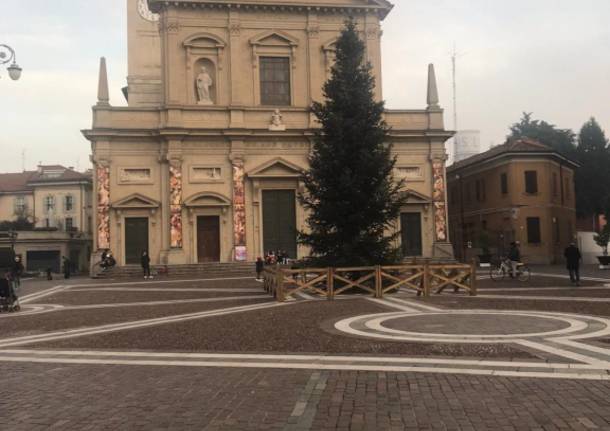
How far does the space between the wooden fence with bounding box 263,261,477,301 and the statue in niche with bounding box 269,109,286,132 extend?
2026 centimetres

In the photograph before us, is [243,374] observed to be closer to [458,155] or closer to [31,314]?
[31,314]

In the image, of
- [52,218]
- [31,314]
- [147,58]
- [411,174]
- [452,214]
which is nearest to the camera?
[31,314]

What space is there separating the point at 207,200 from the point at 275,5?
1405 centimetres

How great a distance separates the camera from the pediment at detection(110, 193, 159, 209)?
1433 inches

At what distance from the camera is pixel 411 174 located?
3981cm

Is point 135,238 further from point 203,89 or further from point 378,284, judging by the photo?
point 378,284

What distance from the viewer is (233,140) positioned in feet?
124

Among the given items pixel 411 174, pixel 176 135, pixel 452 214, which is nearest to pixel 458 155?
pixel 452 214

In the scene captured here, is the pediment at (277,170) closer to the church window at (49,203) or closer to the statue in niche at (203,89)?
the statue in niche at (203,89)

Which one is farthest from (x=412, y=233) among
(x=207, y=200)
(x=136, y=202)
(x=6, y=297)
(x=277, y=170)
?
(x=6, y=297)

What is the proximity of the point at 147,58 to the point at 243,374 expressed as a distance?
149 feet

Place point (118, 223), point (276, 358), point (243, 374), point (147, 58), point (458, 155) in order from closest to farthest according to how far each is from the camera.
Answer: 1. point (243, 374)
2. point (276, 358)
3. point (118, 223)
4. point (147, 58)
5. point (458, 155)

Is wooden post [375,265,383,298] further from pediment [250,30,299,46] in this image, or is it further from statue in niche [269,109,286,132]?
pediment [250,30,299,46]

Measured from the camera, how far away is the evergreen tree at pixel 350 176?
65.6 ft
